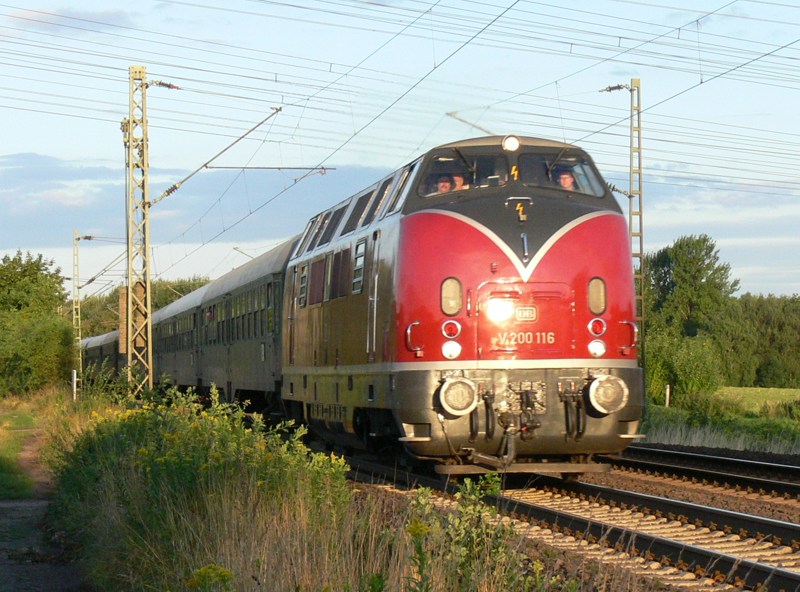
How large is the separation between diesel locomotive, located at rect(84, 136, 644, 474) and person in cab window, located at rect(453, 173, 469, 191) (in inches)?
0.6

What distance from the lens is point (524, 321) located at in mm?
11195

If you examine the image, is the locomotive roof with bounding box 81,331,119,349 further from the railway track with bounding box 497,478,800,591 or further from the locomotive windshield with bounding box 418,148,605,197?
the railway track with bounding box 497,478,800,591

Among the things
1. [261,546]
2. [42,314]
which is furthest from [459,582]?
[42,314]

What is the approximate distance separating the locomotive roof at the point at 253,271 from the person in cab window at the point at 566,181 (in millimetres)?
7655

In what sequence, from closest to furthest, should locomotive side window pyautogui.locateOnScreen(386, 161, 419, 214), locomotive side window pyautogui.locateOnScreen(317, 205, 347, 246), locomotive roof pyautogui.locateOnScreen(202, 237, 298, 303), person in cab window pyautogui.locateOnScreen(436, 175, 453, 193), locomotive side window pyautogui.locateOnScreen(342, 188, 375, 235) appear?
1. person in cab window pyautogui.locateOnScreen(436, 175, 453, 193)
2. locomotive side window pyautogui.locateOnScreen(386, 161, 419, 214)
3. locomotive side window pyautogui.locateOnScreen(342, 188, 375, 235)
4. locomotive side window pyautogui.locateOnScreen(317, 205, 347, 246)
5. locomotive roof pyautogui.locateOnScreen(202, 237, 298, 303)

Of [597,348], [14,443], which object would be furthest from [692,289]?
[597,348]

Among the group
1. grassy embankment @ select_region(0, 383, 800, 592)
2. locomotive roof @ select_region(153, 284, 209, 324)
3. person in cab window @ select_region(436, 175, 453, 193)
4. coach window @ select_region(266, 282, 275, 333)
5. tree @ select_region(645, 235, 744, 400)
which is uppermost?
tree @ select_region(645, 235, 744, 400)

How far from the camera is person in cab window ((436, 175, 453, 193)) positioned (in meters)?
11.9

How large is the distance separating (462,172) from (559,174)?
41.7 inches

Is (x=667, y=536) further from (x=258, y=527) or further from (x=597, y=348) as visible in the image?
(x=258, y=527)

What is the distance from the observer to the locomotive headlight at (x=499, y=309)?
440 inches

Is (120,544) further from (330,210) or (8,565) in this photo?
(330,210)

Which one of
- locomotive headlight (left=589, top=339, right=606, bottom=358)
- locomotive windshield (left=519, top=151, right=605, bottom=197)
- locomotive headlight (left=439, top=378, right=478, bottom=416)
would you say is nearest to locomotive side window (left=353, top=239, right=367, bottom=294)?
locomotive windshield (left=519, top=151, right=605, bottom=197)

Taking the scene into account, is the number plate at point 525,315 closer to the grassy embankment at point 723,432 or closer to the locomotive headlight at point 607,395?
the locomotive headlight at point 607,395
